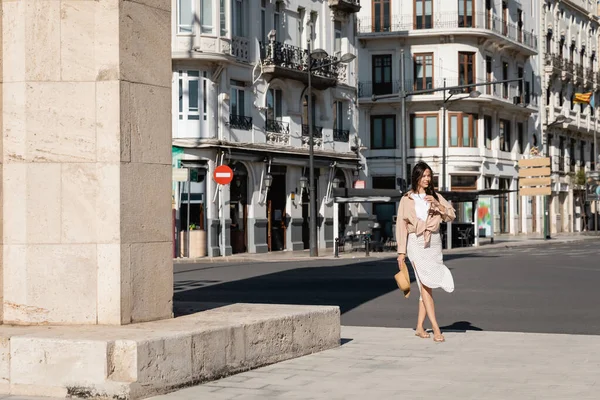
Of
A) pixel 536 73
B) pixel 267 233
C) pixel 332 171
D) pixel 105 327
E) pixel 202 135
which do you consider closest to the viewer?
pixel 105 327

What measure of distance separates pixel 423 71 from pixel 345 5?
44.4 feet

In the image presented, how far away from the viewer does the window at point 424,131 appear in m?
63.7

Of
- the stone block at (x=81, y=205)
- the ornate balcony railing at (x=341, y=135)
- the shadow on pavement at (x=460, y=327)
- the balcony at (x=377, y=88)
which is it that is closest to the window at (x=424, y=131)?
the balcony at (x=377, y=88)

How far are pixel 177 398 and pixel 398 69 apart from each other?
5697 centimetres

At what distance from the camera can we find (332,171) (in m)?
50.2

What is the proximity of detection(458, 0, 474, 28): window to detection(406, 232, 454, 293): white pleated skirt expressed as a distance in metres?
52.6

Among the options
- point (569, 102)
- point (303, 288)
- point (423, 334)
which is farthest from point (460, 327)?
point (569, 102)

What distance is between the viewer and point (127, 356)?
7926 millimetres

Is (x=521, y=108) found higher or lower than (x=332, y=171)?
higher

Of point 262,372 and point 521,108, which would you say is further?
point 521,108

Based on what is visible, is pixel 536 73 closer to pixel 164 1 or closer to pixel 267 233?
pixel 267 233

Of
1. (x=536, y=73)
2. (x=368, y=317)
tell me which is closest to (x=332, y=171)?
(x=536, y=73)

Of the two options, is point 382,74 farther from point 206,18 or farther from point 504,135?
point 206,18

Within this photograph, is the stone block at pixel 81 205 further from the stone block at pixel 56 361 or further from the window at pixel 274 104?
the window at pixel 274 104
